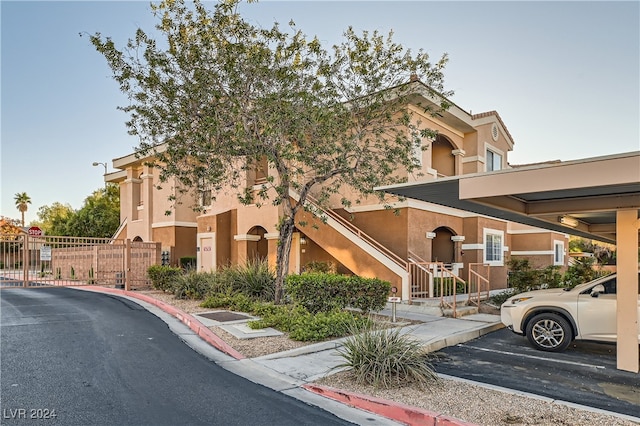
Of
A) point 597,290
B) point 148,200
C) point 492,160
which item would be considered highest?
point 492,160

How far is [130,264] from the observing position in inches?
782

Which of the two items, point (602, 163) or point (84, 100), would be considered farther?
point (84, 100)

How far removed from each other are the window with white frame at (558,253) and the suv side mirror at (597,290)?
59.8 ft

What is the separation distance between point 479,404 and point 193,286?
12094 millimetres

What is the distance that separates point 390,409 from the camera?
221 inches

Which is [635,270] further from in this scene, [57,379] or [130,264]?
[130,264]

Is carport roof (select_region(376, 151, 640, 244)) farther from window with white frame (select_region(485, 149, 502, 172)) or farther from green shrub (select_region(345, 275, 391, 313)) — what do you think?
window with white frame (select_region(485, 149, 502, 172))

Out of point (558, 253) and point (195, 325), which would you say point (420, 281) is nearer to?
point (195, 325)

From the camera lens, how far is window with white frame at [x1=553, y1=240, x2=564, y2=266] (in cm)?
2547

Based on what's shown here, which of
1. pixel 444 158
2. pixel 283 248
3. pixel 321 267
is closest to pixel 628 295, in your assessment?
pixel 283 248

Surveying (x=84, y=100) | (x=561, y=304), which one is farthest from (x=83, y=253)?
(x=561, y=304)

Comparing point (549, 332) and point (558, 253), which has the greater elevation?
point (558, 253)

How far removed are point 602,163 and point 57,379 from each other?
8645mm

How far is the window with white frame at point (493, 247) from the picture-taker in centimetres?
Result: 2056
